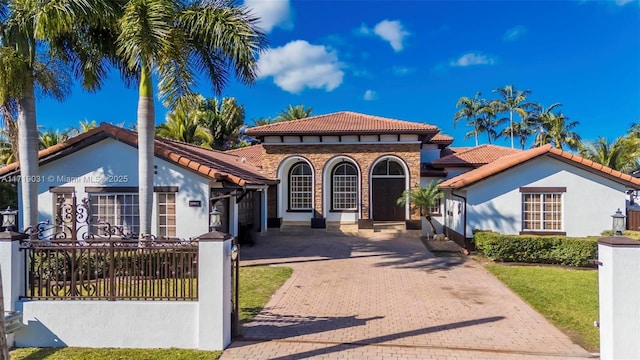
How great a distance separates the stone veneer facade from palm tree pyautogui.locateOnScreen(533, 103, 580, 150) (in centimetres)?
2407

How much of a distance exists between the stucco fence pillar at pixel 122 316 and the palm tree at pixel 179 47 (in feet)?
11.7

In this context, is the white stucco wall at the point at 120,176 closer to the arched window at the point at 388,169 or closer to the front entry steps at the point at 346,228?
the front entry steps at the point at 346,228

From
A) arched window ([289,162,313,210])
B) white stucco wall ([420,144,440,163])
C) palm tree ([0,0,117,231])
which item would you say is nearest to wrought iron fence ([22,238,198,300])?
palm tree ([0,0,117,231])

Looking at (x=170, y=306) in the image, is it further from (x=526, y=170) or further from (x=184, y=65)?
(x=526, y=170)

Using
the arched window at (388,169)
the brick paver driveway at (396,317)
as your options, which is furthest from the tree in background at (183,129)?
the brick paver driveway at (396,317)

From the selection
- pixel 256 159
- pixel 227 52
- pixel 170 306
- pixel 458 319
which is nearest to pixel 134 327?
pixel 170 306

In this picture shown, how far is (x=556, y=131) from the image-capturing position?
1444 inches

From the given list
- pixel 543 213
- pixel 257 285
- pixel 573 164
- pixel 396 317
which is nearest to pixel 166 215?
pixel 257 285

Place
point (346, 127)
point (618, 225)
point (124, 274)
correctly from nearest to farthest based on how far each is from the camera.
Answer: point (618, 225) → point (124, 274) → point (346, 127)

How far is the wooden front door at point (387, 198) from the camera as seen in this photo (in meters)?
21.8

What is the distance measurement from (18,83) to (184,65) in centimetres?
436

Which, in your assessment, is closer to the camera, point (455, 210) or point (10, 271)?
point (10, 271)

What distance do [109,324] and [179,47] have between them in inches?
283

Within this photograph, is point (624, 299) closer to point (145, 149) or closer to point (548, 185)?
point (548, 185)
